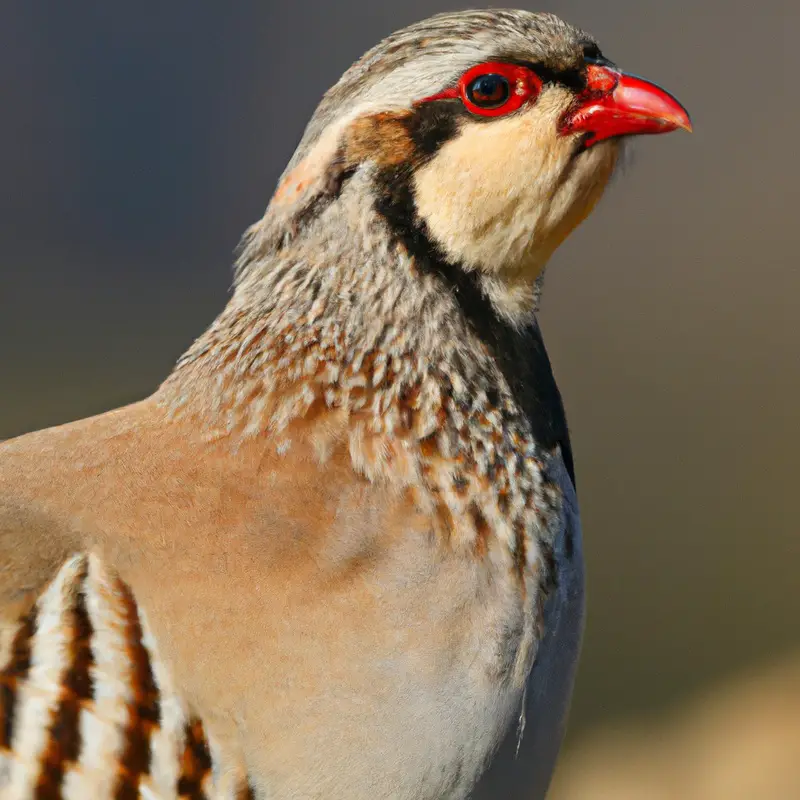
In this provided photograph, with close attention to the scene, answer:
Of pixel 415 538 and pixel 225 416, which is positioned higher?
pixel 225 416

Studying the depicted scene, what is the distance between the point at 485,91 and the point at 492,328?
0.45 m

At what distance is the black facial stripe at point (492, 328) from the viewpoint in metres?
2.37

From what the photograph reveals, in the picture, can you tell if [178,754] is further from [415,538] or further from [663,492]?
[663,492]

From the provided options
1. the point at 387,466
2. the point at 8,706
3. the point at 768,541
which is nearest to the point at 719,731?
the point at 768,541

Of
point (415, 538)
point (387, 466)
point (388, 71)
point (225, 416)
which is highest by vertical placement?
point (388, 71)

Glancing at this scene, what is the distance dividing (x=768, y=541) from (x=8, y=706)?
5821mm

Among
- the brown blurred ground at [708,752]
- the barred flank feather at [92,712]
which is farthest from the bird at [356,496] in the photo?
the brown blurred ground at [708,752]

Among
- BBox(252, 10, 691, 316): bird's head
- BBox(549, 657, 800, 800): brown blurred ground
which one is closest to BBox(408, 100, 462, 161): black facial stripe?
BBox(252, 10, 691, 316): bird's head

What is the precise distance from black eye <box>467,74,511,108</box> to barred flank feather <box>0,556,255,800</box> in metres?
1.11

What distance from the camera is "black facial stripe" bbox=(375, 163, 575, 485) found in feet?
7.76

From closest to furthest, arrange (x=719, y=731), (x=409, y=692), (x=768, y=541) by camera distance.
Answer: (x=409, y=692)
(x=719, y=731)
(x=768, y=541)

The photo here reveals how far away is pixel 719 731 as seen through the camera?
561 centimetres

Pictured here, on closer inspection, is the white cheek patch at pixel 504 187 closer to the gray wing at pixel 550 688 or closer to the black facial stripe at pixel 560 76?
the black facial stripe at pixel 560 76

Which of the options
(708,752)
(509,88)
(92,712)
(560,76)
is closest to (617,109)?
(560,76)
